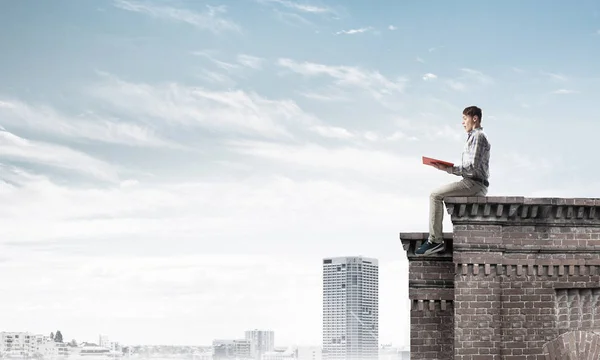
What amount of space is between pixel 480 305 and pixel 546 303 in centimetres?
140

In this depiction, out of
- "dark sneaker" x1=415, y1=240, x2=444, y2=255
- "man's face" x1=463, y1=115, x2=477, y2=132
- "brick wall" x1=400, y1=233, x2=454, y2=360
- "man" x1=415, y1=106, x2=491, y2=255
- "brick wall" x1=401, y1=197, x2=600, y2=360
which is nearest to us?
"brick wall" x1=401, y1=197, x2=600, y2=360

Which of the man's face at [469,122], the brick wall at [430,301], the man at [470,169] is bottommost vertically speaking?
the brick wall at [430,301]

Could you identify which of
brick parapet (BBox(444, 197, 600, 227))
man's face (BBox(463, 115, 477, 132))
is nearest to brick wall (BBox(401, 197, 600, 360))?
brick parapet (BBox(444, 197, 600, 227))

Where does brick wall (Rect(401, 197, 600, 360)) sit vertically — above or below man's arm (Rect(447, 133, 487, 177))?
below

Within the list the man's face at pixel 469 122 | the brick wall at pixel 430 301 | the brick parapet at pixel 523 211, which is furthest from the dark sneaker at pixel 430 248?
the man's face at pixel 469 122

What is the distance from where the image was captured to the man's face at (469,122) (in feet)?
60.1

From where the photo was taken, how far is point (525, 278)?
1833 cm

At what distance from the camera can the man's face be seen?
1831 centimetres

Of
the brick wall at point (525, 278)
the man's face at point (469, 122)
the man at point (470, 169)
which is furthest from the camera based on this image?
the man's face at point (469, 122)

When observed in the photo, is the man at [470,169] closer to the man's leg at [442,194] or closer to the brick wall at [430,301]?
the man's leg at [442,194]

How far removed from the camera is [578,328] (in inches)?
714

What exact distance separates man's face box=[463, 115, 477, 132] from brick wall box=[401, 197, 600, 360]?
1.53 metres

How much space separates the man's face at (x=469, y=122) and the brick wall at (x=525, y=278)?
1.53 metres

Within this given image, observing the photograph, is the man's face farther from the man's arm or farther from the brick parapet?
the brick parapet
